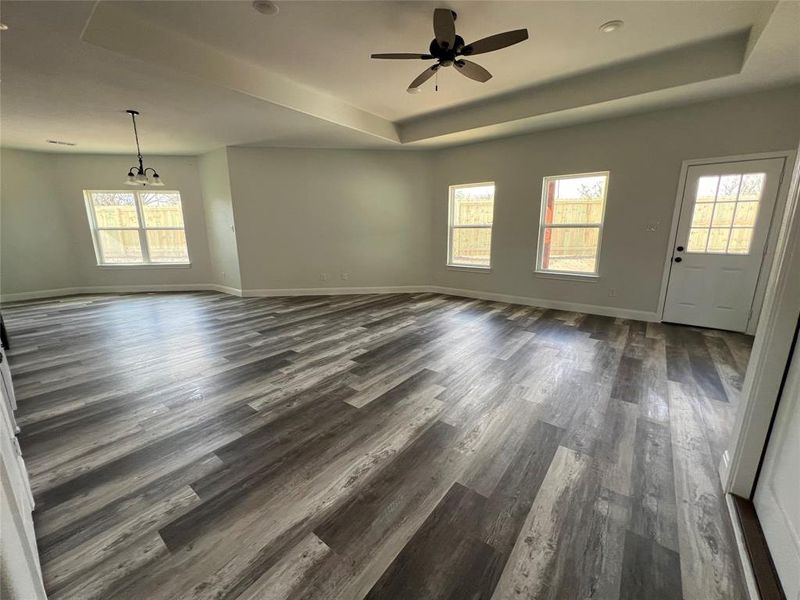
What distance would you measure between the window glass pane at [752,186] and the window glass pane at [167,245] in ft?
30.6

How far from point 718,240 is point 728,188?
0.62 metres

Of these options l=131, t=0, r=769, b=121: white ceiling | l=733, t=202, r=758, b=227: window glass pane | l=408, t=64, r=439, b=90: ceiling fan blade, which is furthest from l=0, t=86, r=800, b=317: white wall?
l=408, t=64, r=439, b=90: ceiling fan blade

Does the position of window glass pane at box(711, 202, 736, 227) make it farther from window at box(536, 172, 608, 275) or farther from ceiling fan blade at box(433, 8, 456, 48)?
ceiling fan blade at box(433, 8, 456, 48)

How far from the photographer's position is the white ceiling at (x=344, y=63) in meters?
2.55

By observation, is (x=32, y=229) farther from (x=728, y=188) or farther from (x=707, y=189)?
(x=728, y=188)

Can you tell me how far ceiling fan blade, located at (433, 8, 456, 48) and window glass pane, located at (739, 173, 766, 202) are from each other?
12.6 ft

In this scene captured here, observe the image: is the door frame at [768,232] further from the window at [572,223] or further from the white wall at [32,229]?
the white wall at [32,229]

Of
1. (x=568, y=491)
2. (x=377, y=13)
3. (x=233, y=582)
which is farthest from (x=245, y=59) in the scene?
(x=568, y=491)

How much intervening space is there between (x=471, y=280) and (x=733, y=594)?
5.12 m

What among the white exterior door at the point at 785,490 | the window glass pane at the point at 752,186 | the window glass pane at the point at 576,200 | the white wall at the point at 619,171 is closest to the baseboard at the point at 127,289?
the white wall at the point at 619,171

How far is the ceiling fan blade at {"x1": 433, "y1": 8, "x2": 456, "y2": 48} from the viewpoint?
7.54ft

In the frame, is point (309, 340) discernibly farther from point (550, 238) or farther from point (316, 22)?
point (550, 238)

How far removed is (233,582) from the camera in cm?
117

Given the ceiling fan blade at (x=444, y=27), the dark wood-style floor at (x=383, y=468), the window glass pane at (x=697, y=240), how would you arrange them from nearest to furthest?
1. the dark wood-style floor at (x=383, y=468)
2. the ceiling fan blade at (x=444, y=27)
3. the window glass pane at (x=697, y=240)
